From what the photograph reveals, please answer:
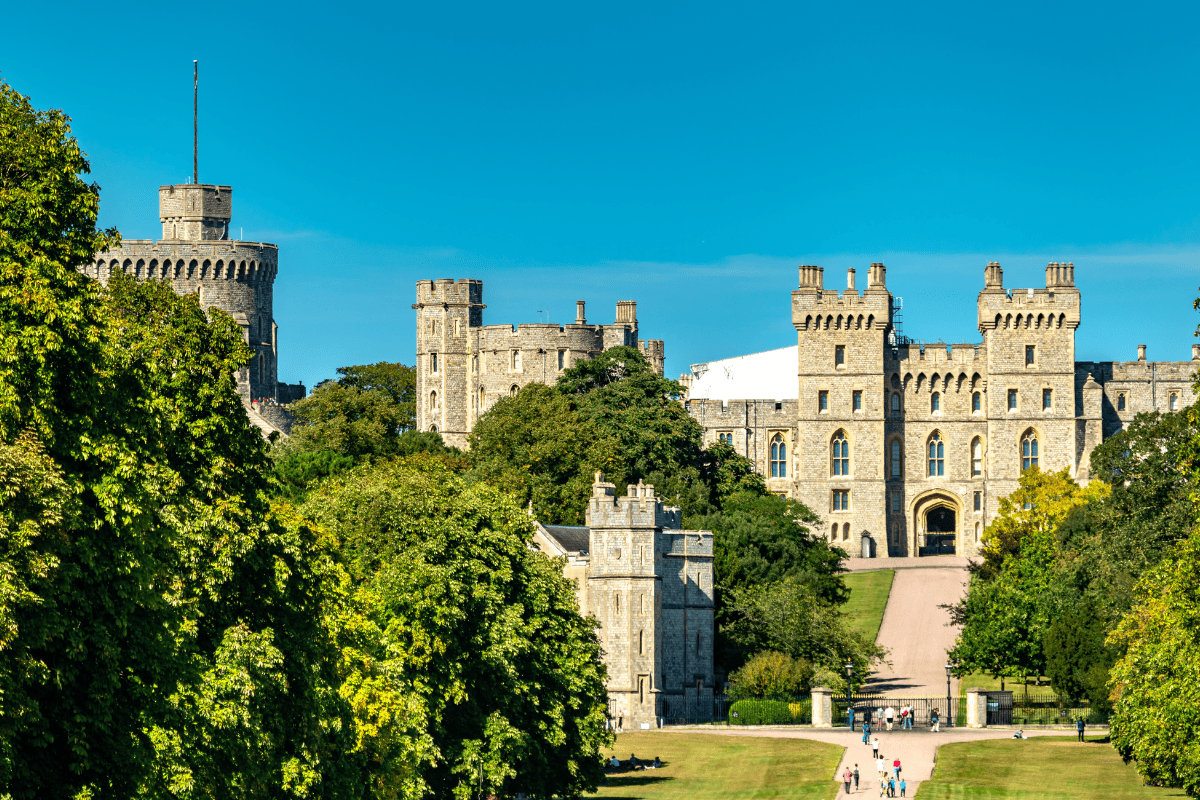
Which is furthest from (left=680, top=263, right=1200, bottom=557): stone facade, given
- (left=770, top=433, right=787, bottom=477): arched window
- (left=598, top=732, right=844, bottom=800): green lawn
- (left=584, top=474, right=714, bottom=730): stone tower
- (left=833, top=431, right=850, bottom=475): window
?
(left=598, top=732, right=844, bottom=800): green lawn

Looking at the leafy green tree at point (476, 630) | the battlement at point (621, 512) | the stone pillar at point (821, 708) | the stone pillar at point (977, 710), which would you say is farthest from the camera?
the battlement at point (621, 512)

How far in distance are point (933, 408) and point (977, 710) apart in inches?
1727

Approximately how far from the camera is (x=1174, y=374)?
99312mm

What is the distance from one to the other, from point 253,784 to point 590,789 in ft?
58.5

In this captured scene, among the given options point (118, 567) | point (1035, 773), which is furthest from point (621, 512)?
point (118, 567)

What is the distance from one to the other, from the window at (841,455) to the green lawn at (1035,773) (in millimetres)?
45273

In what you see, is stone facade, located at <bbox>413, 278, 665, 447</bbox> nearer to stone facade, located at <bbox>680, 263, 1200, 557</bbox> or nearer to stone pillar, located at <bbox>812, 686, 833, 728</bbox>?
stone facade, located at <bbox>680, 263, 1200, 557</bbox>

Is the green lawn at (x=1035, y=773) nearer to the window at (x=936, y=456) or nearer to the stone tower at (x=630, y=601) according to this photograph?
the stone tower at (x=630, y=601)

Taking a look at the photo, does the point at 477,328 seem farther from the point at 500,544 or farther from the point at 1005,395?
the point at 500,544

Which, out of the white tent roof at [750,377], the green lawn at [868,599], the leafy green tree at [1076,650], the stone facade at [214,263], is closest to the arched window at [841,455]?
the green lawn at [868,599]

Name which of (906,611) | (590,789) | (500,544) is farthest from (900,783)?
(906,611)

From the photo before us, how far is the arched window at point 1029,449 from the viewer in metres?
96.3

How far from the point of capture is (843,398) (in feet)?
320

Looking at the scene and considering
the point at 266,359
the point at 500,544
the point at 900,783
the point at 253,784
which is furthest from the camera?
the point at 266,359
